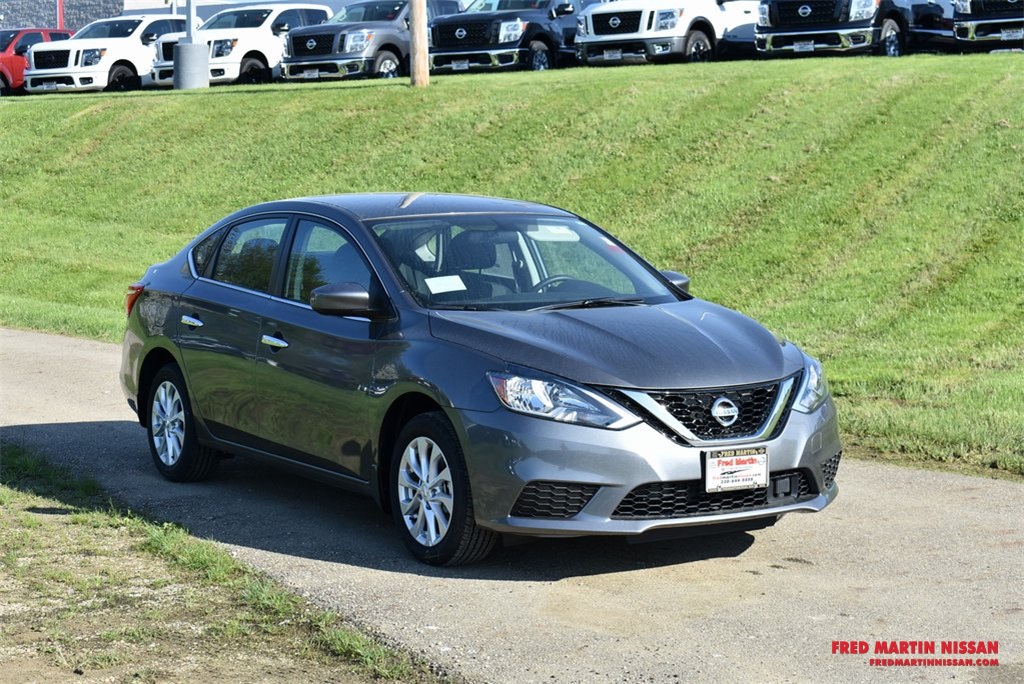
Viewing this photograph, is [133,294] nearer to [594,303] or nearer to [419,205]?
[419,205]

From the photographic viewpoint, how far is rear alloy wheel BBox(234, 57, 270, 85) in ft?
112

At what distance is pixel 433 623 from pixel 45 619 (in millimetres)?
1503

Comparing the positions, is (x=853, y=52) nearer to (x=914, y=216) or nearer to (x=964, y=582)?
(x=914, y=216)

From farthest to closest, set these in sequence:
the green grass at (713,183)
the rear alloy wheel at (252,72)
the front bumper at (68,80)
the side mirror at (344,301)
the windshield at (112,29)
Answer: the windshield at (112,29) < the front bumper at (68,80) < the rear alloy wheel at (252,72) < the green grass at (713,183) < the side mirror at (344,301)

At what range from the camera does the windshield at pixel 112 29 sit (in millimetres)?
37031

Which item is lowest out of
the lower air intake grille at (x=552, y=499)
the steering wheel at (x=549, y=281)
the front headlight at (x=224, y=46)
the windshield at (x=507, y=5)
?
the lower air intake grille at (x=552, y=499)

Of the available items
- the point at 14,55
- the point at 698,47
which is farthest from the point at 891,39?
the point at 14,55

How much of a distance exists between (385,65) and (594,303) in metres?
24.1

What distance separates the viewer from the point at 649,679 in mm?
5250

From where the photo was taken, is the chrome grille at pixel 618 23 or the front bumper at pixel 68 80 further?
the front bumper at pixel 68 80

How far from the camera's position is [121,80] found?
1432 inches

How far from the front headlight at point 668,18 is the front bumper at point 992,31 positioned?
475 centimetres

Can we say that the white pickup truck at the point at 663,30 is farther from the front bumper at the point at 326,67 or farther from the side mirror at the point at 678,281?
the side mirror at the point at 678,281

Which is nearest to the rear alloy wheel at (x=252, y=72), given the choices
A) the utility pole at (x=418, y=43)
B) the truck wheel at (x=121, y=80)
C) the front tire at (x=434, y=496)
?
the truck wheel at (x=121, y=80)
